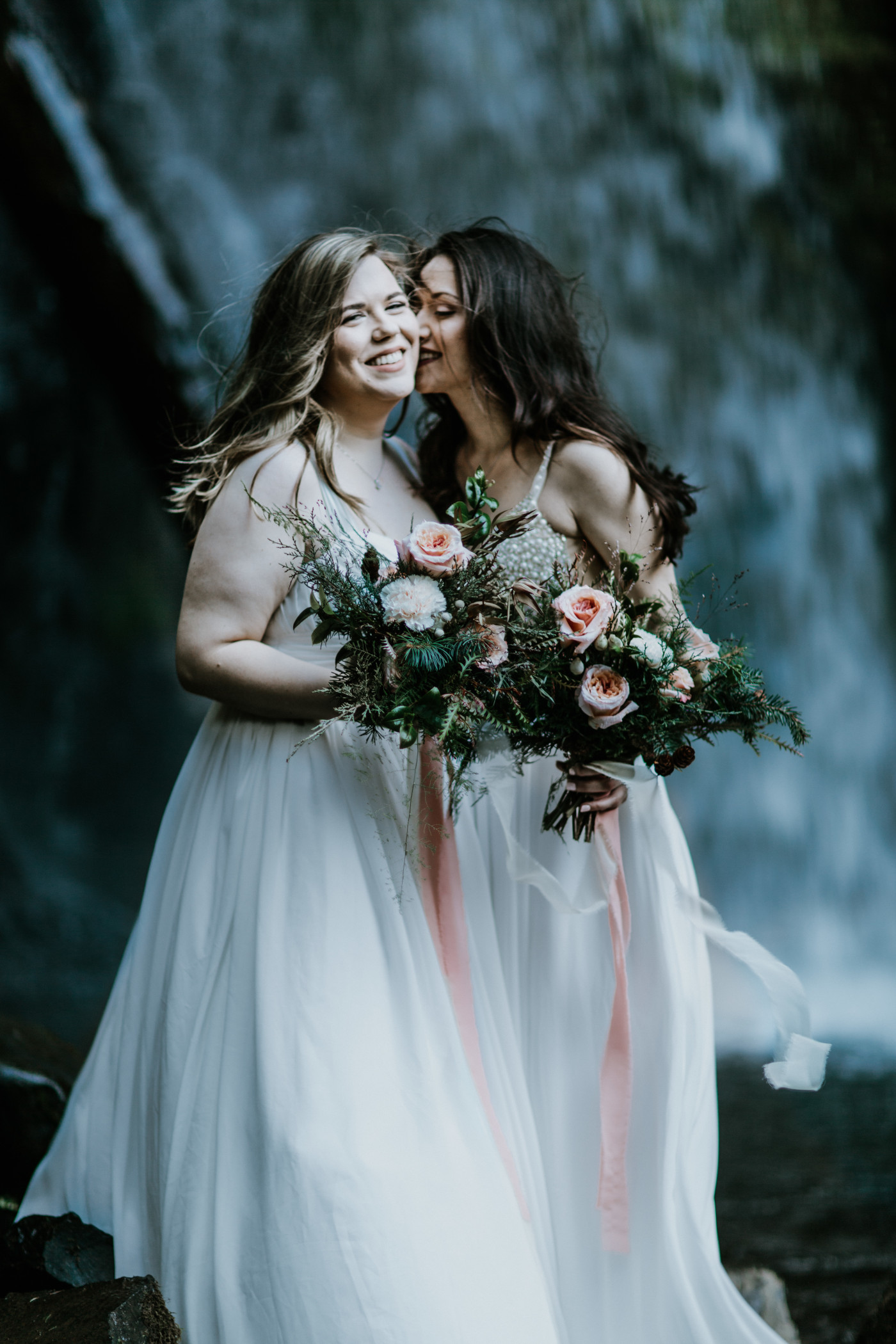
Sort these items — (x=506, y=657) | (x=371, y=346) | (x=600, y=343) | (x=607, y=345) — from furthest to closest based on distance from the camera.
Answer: (x=607, y=345) → (x=600, y=343) → (x=371, y=346) → (x=506, y=657)

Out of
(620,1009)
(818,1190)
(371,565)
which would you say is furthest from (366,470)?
(818,1190)

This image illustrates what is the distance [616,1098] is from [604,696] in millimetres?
949

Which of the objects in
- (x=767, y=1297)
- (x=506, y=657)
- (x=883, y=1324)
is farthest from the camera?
(x=767, y=1297)

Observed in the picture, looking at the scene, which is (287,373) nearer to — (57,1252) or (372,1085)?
(372,1085)

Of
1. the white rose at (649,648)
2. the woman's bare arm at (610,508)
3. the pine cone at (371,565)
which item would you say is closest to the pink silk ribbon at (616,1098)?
the white rose at (649,648)

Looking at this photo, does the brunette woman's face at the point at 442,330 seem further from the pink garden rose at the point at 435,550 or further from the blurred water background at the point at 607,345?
the blurred water background at the point at 607,345

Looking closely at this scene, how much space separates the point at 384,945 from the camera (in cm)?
242

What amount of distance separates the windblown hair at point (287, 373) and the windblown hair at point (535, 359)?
26 centimetres

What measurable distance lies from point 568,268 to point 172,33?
2.84 m

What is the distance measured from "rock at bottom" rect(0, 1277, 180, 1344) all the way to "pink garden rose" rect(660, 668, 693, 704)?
1.45 meters

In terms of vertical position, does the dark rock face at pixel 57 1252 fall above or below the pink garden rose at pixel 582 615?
below

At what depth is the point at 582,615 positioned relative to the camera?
7.27 feet

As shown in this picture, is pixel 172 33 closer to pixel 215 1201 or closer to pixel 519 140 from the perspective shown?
pixel 519 140

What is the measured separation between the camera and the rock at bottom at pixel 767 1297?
3.28 m
